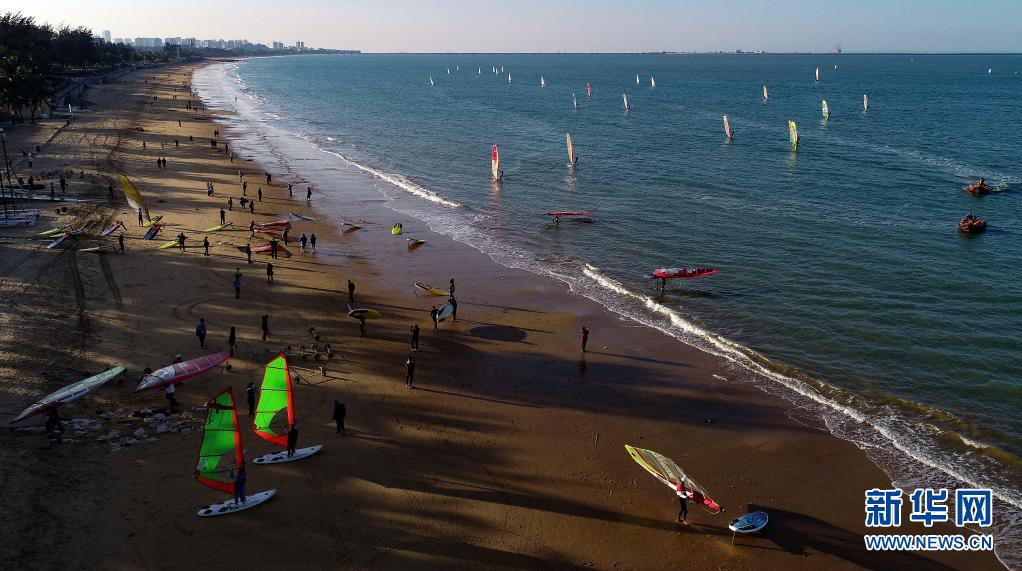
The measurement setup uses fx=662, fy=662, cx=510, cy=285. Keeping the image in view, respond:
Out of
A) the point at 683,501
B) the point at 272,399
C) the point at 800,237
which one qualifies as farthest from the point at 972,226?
the point at 272,399

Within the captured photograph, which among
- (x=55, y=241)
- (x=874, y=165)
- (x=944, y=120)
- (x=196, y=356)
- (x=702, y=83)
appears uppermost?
(x=702, y=83)

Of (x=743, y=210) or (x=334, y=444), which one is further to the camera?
(x=743, y=210)

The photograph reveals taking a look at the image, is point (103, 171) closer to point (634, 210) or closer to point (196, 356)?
point (196, 356)

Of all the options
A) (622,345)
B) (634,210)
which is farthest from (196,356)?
(634,210)

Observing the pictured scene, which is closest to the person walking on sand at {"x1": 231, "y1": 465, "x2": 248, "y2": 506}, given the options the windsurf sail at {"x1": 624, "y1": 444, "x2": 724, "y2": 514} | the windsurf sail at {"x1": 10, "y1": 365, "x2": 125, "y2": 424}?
the windsurf sail at {"x1": 10, "y1": 365, "x2": 125, "y2": 424}

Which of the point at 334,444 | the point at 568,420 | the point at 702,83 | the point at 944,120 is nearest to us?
the point at 334,444

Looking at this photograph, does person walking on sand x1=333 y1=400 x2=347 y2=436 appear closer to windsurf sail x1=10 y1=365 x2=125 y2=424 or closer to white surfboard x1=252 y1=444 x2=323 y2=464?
white surfboard x1=252 y1=444 x2=323 y2=464
